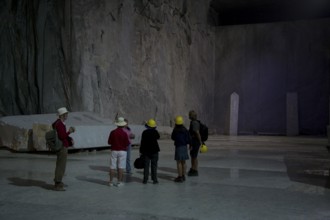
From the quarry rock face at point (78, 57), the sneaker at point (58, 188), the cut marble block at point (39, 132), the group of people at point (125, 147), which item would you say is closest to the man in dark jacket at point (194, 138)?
the group of people at point (125, 147)

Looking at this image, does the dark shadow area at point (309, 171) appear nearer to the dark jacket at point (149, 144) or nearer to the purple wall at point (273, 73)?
the dark jacket at point (149, 144)

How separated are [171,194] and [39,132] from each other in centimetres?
666

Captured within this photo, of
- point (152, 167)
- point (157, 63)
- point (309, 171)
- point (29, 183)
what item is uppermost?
point (157, 63)

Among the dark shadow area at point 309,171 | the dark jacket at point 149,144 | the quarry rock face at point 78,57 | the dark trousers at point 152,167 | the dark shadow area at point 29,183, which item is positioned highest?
the quarry rock face at point 78,57

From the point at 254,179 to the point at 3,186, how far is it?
4196mm

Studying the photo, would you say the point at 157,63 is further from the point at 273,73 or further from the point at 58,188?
the point at 58,188

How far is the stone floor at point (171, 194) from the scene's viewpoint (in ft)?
14.4

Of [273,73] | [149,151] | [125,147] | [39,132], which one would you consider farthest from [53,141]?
[273,73]

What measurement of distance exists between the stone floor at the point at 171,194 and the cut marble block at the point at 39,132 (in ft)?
8.21

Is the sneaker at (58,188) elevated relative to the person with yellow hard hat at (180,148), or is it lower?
lower

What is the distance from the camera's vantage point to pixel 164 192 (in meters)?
5.71

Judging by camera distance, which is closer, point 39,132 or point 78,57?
point 39,132

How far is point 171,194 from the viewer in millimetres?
5547

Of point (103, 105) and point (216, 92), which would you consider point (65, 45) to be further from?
point (216, 92)
